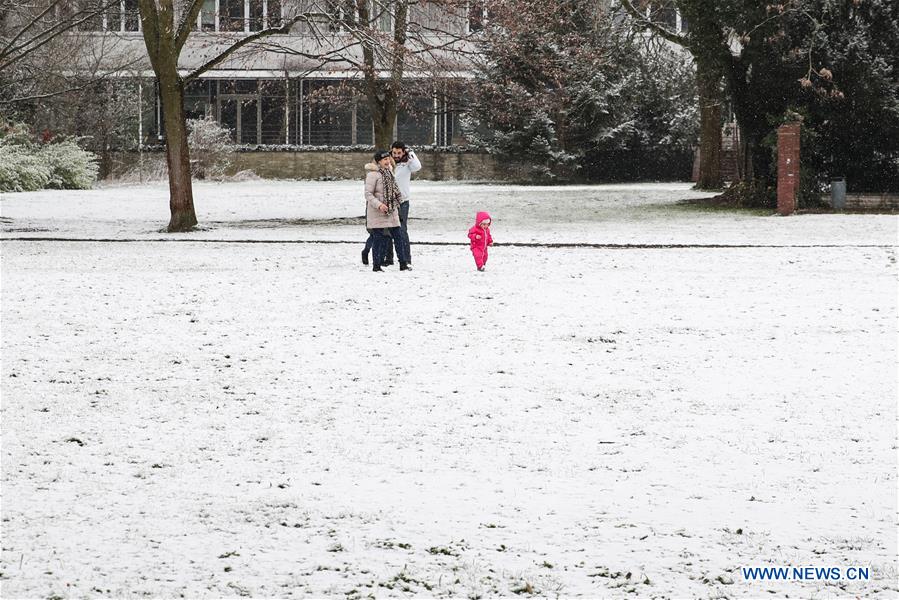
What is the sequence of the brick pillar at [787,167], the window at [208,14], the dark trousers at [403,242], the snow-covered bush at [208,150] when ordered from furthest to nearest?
1. the window at [208,14]
2. the snow-covered bush at [208,150]
3. the brick pillar at [787,167]
4. the dark trousers at [403,242]

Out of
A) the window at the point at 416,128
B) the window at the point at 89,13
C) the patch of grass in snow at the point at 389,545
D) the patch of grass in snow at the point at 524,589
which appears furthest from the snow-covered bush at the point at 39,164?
the patch of grass in snow at the point at 524,589

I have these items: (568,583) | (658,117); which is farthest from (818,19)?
(568,583)

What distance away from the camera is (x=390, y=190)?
50.3 feet

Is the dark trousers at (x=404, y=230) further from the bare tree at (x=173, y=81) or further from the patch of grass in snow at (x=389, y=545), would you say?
the patch of grass in snow at (x=389, y=545)

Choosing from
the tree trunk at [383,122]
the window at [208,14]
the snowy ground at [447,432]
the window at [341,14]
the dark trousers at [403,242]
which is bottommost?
the snowy ground at [447,432]

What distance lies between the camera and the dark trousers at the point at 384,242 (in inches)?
615

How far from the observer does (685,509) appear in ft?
19.1

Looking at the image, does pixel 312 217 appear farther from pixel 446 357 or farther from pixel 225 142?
pixel 225 142

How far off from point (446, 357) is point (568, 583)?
493 cm

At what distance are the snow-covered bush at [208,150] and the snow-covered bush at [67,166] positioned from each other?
4.40 meters

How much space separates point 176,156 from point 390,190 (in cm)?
905

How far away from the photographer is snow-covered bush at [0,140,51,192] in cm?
3791

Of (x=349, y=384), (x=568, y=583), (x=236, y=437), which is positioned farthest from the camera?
(x=349, y=384)

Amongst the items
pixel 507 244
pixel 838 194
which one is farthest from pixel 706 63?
pixel 507 244
